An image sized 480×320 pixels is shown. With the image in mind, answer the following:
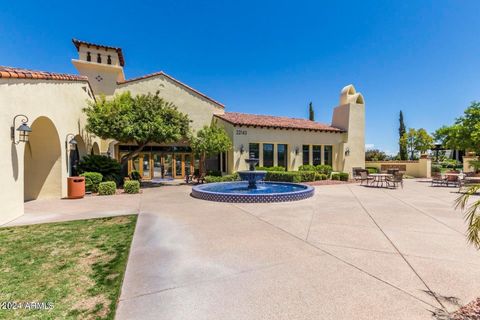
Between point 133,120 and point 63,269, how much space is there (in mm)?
13391

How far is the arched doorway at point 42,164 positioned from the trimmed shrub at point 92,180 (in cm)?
173

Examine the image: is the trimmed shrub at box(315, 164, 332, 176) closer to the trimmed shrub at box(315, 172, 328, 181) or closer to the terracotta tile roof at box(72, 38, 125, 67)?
the trimmed shrub at box(315, 172, 328, 181)

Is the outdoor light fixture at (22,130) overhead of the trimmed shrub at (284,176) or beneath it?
overhead

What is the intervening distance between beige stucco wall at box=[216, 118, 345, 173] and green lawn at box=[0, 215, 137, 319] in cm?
1509

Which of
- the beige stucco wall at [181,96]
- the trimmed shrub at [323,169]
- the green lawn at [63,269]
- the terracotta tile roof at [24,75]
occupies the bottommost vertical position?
the green lawn at [63,269]

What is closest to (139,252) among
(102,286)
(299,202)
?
(102,286)

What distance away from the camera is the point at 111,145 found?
838 inches

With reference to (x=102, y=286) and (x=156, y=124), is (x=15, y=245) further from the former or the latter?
(x=156, y=124)

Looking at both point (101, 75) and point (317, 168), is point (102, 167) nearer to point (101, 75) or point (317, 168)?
point (101, 75)

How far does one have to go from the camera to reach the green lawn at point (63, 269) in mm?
3166

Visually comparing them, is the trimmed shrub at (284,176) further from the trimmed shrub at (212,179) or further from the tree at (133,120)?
the tree at (133,120)

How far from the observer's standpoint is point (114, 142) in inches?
840

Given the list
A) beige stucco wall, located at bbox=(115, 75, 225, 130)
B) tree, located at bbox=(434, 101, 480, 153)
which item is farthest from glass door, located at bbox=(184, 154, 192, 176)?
tree, located at bbox=(434, 101, 480, 153)

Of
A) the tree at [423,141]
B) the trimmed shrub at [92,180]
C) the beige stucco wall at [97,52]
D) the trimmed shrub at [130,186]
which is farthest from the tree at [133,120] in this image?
the tree at [423,141]
